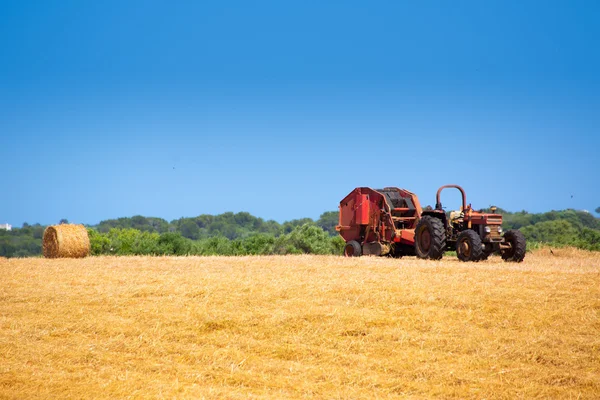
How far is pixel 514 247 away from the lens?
14.4 metres

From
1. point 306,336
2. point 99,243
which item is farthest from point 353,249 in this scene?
point 306,336

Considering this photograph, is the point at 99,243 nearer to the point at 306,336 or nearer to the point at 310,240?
the point at 310,240

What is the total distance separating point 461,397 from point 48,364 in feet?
13.0


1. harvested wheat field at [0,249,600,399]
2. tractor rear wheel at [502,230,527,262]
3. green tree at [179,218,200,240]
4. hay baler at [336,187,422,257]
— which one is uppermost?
green tree at [179,218,200,240]

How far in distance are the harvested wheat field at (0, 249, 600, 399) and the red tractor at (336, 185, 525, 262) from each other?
3.26 metres

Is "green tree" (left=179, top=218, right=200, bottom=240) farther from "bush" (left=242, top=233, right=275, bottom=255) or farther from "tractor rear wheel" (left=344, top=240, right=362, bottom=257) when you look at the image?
"tractor rear wheel" (left=344, top=240, right=362, bottom=257)

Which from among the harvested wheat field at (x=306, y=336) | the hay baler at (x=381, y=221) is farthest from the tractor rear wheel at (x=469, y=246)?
the harvested wheat field at (x=306, y=336)

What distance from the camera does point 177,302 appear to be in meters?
8.91

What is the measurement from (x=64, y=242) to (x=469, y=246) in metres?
9.61

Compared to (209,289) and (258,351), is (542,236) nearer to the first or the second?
(209,289)

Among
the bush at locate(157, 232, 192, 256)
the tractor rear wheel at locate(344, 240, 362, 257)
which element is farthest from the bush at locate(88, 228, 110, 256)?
the tractor rear wheel at locate(344, 240, 362, 257)

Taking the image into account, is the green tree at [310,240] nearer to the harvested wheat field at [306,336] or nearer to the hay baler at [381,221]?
the hay baler at [381,221]

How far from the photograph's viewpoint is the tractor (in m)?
14.1

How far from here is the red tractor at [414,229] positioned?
46.9ft
